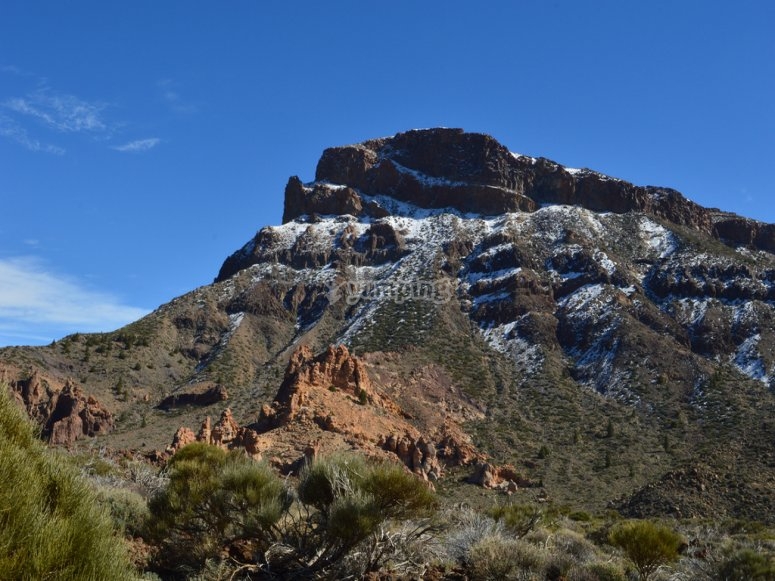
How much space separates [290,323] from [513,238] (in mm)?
34877

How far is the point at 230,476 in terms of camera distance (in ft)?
32.7

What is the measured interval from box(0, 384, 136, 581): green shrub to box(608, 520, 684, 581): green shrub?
9662 millimetres

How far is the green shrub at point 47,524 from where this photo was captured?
3.96 metres

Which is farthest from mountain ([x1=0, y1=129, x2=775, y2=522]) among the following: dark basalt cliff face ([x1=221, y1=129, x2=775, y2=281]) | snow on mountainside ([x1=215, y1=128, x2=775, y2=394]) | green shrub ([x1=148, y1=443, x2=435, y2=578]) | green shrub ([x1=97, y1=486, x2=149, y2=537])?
green shrub ([x1=148, y1=443, x2=435, y2=578])

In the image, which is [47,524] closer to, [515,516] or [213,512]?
[213,512]

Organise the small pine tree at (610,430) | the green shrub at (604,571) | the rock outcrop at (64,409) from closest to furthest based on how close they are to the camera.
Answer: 1. the green shrub at (604,571)
2. the rock outcrop at (64,409)
3. the small pine tree at (610,430)

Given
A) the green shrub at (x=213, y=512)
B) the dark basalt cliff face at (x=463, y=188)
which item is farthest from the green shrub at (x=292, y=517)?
the dark basalt cliff face at (x=463, y=188)

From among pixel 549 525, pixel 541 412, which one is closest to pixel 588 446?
pixel 541 412

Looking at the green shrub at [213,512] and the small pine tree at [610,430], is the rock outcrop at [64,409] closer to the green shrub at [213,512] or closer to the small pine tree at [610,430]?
the small pine tree at [610,430]

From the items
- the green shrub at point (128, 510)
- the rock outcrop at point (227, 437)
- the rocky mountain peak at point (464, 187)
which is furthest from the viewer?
the rocky mountain peak at point (464, 187)

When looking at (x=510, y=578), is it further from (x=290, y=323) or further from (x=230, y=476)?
(x=290, y=323)

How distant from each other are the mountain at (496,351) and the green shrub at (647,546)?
79.2 ft

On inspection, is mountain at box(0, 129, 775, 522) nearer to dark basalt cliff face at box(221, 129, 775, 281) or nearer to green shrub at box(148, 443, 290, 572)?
dark basalt cliff face at box(221, 129, 775, 281)

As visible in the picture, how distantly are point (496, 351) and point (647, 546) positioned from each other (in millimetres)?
60614
